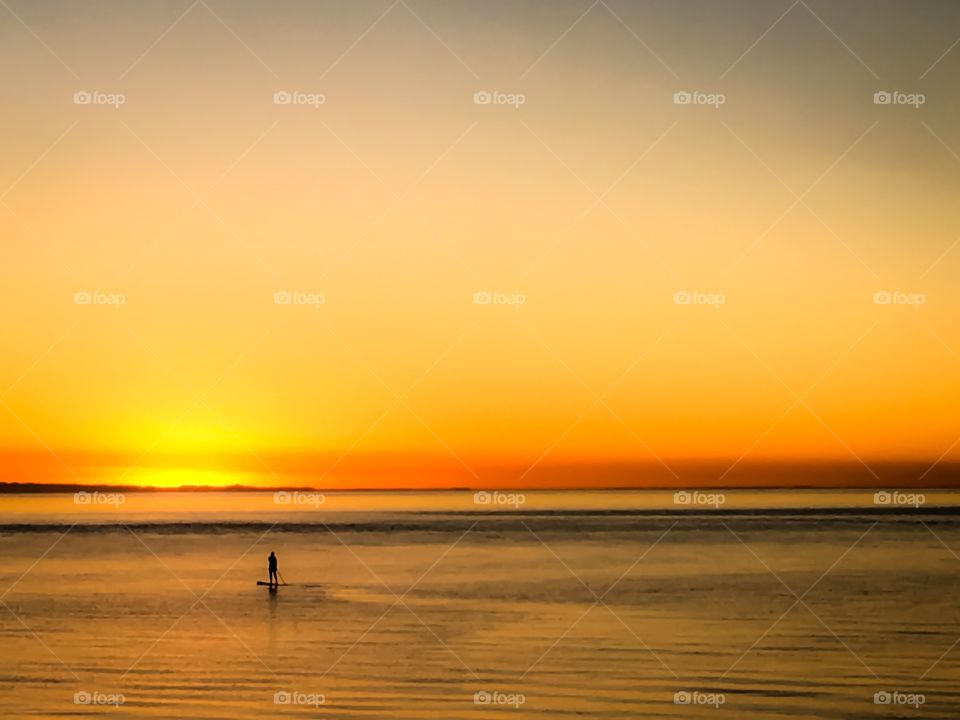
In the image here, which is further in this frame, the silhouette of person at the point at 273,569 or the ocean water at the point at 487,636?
the silhouette of person at the point at 273,569

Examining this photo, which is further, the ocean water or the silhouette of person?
the silhouette of person

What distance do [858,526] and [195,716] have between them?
205ft

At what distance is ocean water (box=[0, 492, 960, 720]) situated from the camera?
15383 millimetres

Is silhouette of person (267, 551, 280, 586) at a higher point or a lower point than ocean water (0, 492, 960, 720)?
higher

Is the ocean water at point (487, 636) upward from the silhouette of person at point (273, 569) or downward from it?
downward

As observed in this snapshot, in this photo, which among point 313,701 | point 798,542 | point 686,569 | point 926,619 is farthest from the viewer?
point 798,542

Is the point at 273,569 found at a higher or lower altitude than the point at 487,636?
higher

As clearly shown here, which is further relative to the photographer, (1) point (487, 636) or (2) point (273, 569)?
(2) point (273, 569)

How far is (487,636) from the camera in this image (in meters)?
21.0

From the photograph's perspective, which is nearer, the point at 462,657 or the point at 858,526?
the point at 462,657

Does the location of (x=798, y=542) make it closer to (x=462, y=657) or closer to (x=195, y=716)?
(x=462, y=657)

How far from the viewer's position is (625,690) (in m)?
16.0

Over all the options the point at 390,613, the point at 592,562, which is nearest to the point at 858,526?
the point at 592,562

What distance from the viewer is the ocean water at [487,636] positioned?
1538 centimetres
